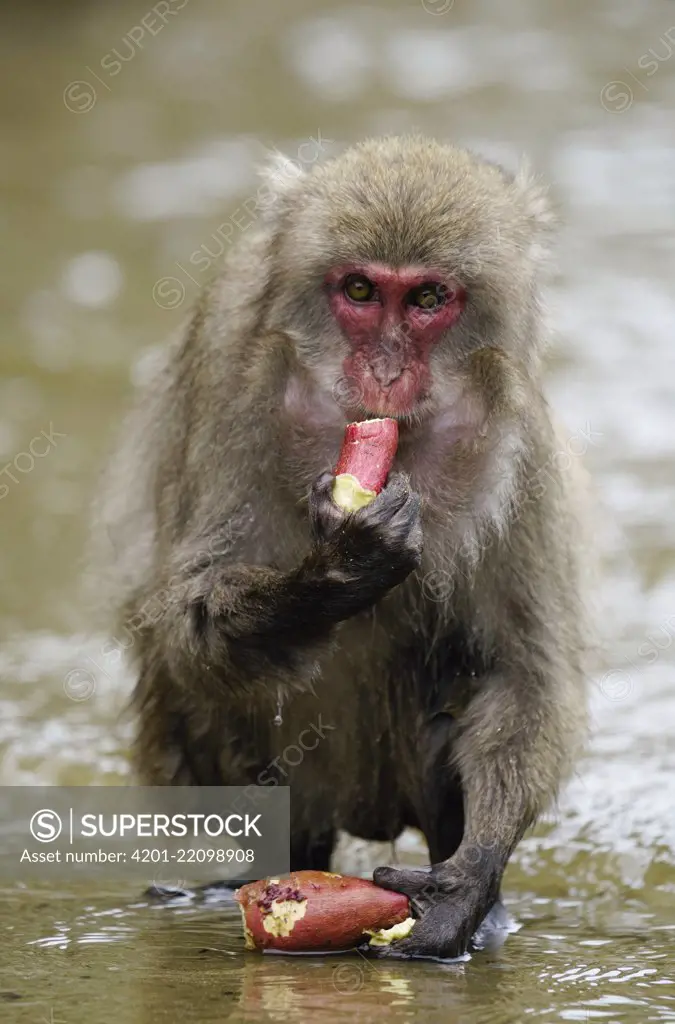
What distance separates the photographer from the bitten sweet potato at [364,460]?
186 inches

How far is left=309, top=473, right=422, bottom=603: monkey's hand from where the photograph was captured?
476cm

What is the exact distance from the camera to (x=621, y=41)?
47.4ft

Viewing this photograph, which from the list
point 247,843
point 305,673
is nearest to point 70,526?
point 247,843

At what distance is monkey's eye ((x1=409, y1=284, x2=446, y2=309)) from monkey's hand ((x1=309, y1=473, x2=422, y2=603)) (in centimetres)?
51

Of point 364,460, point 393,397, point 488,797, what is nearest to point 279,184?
point 393,397

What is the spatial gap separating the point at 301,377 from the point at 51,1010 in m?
1.97

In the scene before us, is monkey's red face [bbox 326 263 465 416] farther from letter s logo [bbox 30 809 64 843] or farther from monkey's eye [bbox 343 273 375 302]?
letter s logo [bbox 30 809 64 843]

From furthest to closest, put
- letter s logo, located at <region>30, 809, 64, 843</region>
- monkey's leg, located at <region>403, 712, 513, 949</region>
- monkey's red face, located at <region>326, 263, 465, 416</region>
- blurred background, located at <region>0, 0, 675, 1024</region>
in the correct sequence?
1. letter s logo, located at <region>30, 809, 64, 843</region>
2. monkey's leg, located at <region>403, 712, 513, 949</region>
3. monkey's red face, located at <region>326, 263, 465, 416</region>
4. blurred background, located at <region>0, 0, 675, 1024</region>

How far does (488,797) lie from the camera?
5.34m

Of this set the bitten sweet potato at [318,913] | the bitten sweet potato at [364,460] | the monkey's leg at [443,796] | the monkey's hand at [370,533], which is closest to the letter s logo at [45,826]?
the monkey's leg at [443,796]

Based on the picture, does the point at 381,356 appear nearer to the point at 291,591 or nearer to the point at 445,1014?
the point at 291,591

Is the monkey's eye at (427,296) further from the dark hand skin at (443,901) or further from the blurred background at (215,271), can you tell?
the dark hand skin at (443,901)

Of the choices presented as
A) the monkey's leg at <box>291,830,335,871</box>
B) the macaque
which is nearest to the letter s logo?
the macaque

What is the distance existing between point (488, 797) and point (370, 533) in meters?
1.08
